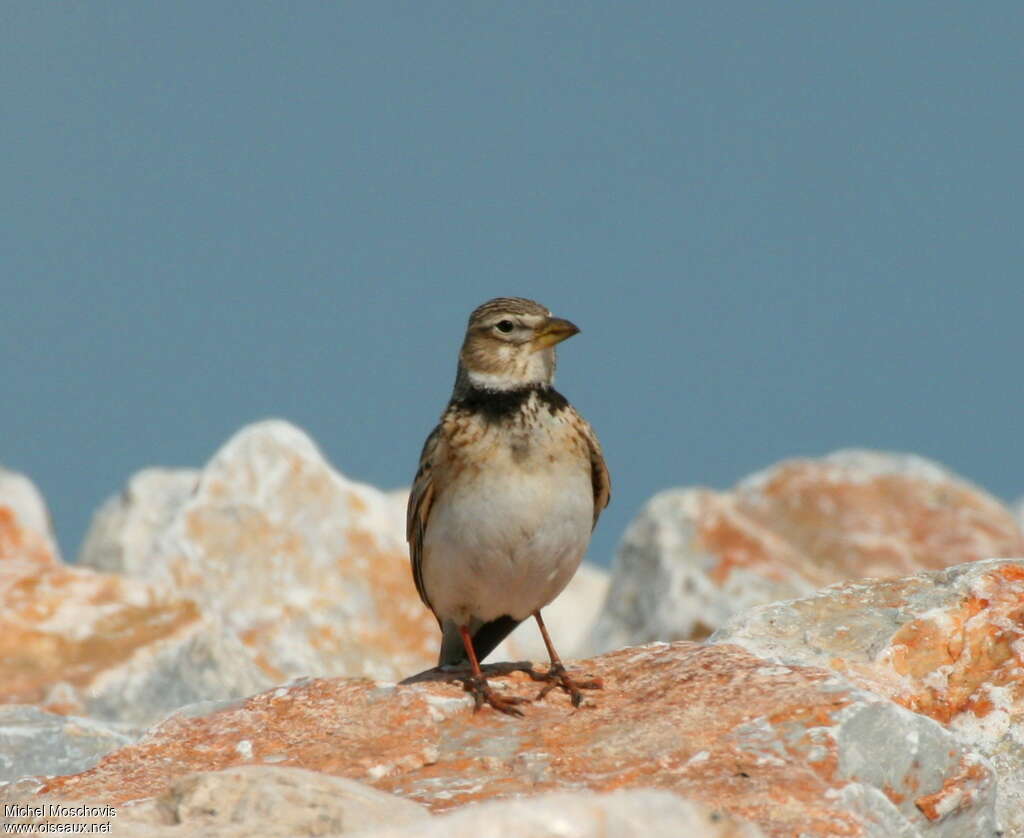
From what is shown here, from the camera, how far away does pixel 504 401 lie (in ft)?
28.1

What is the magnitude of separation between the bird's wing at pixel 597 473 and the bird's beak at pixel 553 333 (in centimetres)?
42

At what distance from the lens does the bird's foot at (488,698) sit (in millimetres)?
7543

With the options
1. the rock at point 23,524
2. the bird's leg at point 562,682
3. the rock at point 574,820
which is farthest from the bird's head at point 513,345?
the rock at point 23,524

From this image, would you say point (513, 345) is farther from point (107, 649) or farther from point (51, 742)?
point (107, 649)

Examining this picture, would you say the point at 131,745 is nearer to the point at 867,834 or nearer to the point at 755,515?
the point at 867,834

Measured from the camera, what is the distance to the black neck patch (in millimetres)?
8500

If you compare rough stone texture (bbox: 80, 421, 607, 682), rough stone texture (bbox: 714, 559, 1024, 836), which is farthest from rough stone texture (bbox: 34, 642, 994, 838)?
rough stone texture (bbox: 80, 421, 607, 682)

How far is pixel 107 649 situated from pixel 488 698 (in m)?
5.20

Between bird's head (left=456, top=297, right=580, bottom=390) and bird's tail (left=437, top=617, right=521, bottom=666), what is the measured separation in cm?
129

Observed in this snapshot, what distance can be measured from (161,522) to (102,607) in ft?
15.8

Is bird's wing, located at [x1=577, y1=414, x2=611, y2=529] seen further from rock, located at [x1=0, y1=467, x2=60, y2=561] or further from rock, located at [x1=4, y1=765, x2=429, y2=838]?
rock, located at [x1=0, y1=467, x2=60, y2=561]

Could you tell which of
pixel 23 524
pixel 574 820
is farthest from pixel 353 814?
pixel 23 524

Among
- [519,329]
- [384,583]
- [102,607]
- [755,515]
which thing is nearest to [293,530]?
[384,583]

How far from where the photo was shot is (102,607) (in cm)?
1255
